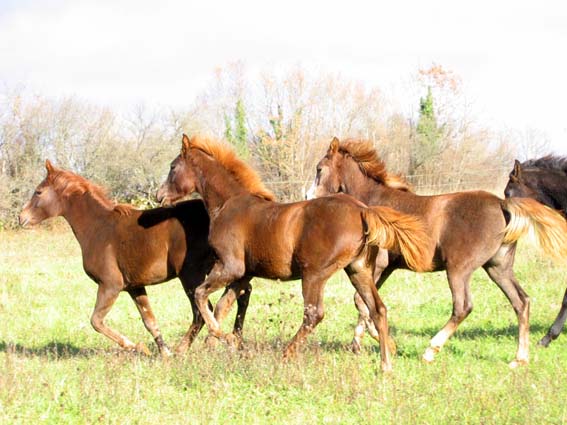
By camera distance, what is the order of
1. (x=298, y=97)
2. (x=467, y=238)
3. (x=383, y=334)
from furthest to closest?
(x=298, y=97)
(x=467, y=238)
(x=383, y=334)

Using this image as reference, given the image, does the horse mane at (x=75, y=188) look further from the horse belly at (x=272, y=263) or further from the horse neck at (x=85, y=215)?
the horse belly at (x=272, y=263)

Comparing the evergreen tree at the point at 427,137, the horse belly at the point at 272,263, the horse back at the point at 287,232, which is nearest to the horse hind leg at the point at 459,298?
the horse back at the point at 287,232

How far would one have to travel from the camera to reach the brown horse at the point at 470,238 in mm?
7555

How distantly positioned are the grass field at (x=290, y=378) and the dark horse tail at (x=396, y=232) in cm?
106

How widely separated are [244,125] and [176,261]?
94.8 ft

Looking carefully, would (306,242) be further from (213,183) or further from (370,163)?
(370,163)

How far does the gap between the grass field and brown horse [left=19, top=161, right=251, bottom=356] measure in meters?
0.51

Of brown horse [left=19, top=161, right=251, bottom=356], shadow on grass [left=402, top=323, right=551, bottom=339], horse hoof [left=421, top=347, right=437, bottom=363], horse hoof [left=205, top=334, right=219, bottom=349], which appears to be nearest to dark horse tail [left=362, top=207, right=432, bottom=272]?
horse hoof [left=421, top=347, right=437, bottom=363]

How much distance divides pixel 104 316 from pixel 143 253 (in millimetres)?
804

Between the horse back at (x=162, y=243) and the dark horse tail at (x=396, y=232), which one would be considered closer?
the dark horse tail at (x=396, y=232)

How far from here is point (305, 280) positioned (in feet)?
23.8

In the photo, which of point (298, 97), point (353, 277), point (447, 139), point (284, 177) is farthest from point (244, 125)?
point (353, 277)

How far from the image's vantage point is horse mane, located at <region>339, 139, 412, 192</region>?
349 inches

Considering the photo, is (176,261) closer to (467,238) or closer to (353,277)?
(353,277)
